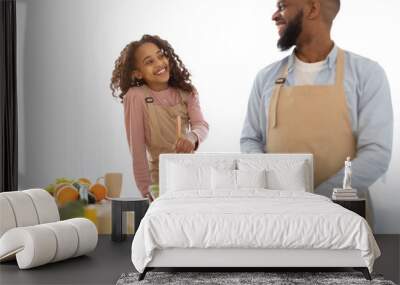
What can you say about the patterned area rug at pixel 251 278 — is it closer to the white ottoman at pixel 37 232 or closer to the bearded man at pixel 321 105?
the white ottoman at pixel 37 232

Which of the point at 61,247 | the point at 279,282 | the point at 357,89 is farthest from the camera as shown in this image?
the point at 357,89

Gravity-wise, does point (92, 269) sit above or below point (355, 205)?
below

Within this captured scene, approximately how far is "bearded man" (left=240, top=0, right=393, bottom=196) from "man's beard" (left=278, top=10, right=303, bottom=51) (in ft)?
0.04

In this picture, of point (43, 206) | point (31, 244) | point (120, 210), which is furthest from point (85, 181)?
point (31, 244)

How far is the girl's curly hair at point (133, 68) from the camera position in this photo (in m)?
7.95

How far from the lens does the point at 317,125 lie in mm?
7742

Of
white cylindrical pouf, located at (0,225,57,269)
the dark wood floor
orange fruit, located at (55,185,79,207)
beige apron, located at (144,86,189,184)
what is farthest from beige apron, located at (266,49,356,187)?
white cylindrical pouf, located at (0,225,57,269)

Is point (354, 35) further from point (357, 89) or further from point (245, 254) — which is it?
point (245, 254)

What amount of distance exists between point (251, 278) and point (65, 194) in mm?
3207

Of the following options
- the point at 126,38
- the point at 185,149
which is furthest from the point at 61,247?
the point at 126,38

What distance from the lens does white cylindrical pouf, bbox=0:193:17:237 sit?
19.4 ft

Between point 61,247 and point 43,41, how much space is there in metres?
2.91

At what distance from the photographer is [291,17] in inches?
310

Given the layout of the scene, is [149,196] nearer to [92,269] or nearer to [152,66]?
[152,66]
